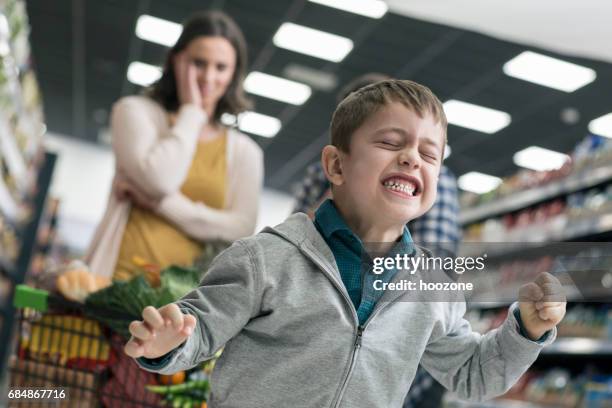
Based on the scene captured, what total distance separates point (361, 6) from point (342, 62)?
1.32m

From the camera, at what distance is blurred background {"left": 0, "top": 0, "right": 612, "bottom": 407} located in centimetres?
476

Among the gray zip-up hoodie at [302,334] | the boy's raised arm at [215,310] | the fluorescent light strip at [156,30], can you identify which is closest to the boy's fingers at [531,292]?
the gray zip-up hoodie at [302,334]

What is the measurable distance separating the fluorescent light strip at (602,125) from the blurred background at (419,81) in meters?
0.02

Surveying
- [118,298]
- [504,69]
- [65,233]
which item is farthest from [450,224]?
[65,233]

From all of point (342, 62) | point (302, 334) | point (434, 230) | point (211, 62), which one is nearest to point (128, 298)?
point (302, 334)

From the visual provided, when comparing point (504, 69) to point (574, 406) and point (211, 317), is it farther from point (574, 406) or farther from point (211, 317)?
point (211, 317)

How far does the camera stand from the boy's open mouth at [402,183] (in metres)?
1.08

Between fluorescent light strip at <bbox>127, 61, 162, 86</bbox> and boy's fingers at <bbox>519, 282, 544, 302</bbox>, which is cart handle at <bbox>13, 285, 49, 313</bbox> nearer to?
boy's fingers at <bbox>519, 282, 544, 302</bbox>

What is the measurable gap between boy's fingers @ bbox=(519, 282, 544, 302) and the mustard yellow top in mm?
1034

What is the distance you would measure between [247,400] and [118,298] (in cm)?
53

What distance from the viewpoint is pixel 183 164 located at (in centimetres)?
193

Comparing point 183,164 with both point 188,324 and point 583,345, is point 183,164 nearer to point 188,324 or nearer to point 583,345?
point 188,324

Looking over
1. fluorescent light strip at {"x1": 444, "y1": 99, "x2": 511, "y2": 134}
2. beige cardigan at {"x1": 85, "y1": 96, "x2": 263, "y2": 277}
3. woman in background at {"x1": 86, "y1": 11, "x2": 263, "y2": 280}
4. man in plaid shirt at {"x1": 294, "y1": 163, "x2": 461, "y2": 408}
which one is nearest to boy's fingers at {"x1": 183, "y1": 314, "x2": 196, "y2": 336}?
woman in background at {"x1": 86, "y1": 11, "x2": 263, "y2": 280}

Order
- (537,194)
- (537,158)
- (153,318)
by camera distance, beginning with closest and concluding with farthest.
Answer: (153,318) → (537,194) → (537,158)
